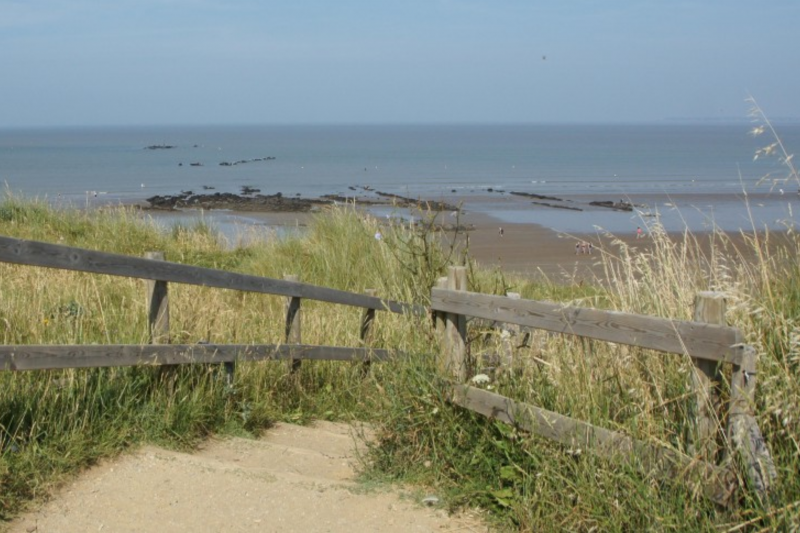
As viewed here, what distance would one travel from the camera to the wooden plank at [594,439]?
4320 mm

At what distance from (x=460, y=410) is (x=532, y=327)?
2.42ft

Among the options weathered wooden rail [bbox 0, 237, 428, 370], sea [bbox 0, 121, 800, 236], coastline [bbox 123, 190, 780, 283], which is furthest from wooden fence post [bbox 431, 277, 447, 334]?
sea [bbox 0, 121, 800, 236]

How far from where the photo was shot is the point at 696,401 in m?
4.51

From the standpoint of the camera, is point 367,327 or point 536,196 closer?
point 367,327

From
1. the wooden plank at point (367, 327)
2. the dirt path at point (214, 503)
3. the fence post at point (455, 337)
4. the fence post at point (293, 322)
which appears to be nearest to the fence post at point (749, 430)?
the dirt path at point (214, 503)

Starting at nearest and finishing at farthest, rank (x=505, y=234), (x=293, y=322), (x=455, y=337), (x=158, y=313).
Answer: (x=455, y=337)
(x=158, y=313)
(x=293, y=322)
(x=505, y=234)

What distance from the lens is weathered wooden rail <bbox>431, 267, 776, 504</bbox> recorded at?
13.9ft

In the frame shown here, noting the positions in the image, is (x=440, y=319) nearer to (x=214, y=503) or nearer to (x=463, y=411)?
(x=463, y=411)

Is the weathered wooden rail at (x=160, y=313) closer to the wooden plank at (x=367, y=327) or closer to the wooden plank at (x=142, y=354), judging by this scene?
the wooden plank at (x=142, y=354)

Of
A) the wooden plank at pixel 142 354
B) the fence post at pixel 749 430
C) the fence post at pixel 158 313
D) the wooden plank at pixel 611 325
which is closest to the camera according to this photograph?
the fence post at pixel 749 430

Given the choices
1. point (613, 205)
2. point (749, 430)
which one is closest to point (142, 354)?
point (749, 430)

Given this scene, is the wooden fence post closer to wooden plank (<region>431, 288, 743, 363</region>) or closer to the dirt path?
wooden plank (<region>431, 288, 743, 363</region>)

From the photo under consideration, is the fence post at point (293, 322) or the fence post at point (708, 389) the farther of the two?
the fence post at point (293, 322)

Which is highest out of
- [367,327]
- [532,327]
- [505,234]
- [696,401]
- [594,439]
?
[532,327]
